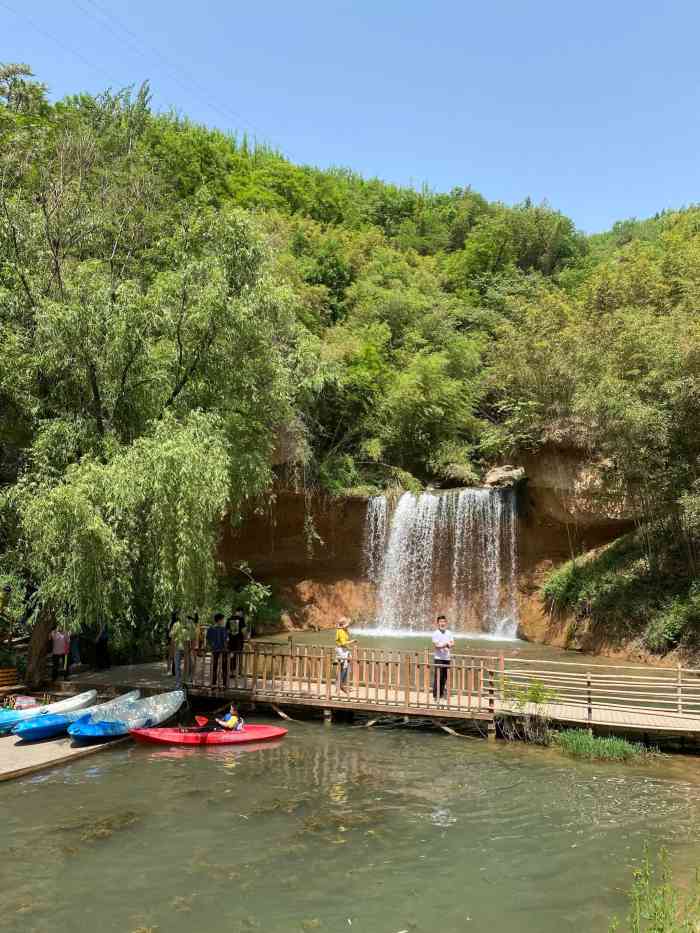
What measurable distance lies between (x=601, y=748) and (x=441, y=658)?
3.07 metres

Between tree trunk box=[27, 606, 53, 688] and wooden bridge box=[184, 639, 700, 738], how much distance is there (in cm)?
293

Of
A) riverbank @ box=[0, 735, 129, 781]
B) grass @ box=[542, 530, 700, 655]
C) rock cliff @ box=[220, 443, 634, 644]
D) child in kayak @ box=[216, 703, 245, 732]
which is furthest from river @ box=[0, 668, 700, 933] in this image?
rock cliff @ box=[220, 443, 634, 644]

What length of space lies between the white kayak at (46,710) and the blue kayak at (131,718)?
0.87m

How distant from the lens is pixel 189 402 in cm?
1497

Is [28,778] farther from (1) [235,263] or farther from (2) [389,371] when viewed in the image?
(2) [389,371]

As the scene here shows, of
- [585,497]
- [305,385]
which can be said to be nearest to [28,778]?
[305,385]

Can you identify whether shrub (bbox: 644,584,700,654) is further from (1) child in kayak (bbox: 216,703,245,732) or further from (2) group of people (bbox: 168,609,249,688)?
(1) child in kayak (bbox: 216,703,245,732)

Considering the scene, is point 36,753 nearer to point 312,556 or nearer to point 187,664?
point 187,664

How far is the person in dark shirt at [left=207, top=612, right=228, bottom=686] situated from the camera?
14.8m

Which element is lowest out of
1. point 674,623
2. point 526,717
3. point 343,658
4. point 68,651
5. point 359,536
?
point 526,717

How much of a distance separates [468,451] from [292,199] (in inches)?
Answer: 1130

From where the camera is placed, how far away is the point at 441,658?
13422mm

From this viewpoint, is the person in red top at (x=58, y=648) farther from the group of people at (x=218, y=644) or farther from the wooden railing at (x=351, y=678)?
the wooden railing at (x=351, y=678)

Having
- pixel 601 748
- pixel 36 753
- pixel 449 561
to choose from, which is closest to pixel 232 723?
pixel 36 753
